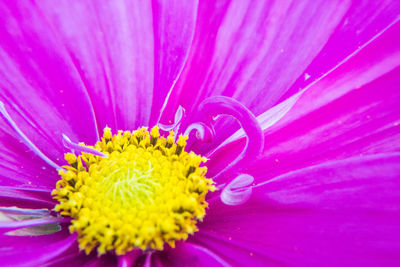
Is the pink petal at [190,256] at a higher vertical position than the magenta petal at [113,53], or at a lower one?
lower

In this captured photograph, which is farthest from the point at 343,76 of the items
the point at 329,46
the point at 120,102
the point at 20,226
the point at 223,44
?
the point at 20,226

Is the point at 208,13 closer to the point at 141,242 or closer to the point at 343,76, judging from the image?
the point at 343,76

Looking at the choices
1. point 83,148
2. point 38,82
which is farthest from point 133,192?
point 38,82

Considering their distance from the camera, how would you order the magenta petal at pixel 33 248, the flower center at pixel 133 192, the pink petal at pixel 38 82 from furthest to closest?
1. the pink petal at pixel 38 82
2. the flower center at pixel 133 192
3. the magenta petal at pixel 33 248

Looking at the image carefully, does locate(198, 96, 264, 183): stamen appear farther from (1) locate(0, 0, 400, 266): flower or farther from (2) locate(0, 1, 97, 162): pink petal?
(2) locate(0, 1, 97, 162): pink petal

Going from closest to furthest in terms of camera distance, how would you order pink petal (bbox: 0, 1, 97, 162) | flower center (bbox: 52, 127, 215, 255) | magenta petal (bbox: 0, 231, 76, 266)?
magenta petal (bbox: 0, 231, 76, 266) → flower center (bbox: 52, 127, 215, 255) → pink petal (bbox: 0, 1, 97, 162)

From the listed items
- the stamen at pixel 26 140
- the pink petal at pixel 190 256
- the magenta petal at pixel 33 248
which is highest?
the stamen at pixel 26 140

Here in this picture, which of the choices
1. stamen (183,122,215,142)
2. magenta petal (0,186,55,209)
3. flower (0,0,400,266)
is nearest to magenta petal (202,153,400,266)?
flower (0,0,400,266)

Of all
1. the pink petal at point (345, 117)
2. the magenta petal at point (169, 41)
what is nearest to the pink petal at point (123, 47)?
the magenta petal at point (169, 41)

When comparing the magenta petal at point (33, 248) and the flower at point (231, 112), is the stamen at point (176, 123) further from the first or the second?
the magenta petal at point (33, 248)
